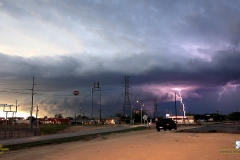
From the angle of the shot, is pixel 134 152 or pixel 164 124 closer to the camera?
→ pixel 134 152

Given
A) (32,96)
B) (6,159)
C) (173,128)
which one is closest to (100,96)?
(32,96)

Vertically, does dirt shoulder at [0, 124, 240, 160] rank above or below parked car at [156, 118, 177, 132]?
below

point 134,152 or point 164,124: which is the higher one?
point 164,124

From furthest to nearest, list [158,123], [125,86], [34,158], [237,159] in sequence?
[125,86], [158,123], [34,158], [237,159]

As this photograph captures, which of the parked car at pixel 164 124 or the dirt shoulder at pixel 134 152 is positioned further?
the parked car at pixel 164 124

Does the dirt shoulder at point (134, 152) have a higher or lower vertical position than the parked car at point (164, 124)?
lower

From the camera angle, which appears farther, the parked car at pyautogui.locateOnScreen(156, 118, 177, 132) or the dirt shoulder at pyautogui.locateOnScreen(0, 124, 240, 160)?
the parked car at pyautogui.locateOnScreen(156, 118, 177, 132)

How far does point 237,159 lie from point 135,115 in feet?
496

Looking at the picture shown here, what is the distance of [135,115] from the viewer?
164 m

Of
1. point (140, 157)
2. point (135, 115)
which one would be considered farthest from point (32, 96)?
point (135, 115)

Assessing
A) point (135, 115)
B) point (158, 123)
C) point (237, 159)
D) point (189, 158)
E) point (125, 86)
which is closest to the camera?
point (237, 159)

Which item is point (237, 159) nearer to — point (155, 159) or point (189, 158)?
point (189, 158)

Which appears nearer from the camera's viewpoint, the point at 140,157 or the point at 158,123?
the point at 140,157

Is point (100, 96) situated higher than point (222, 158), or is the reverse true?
point (100, 96)
